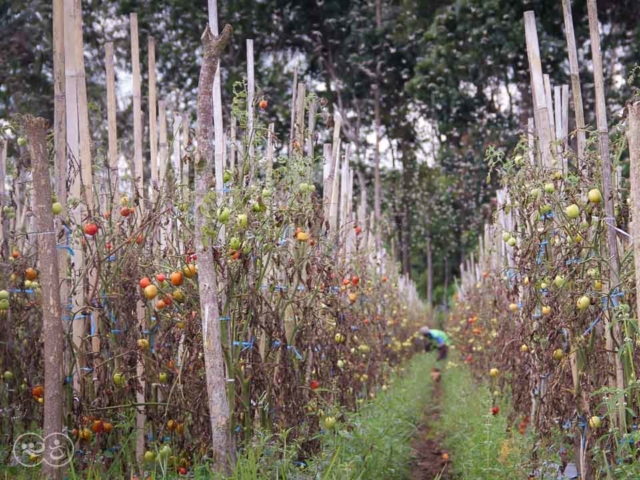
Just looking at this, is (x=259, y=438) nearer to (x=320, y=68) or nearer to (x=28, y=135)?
(x=28, y=135)

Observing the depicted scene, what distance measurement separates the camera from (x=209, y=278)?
281 cm

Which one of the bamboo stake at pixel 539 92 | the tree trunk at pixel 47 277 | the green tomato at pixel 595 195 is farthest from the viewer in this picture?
the bamboo stake at pixel 539 92

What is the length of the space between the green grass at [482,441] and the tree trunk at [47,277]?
237 cm

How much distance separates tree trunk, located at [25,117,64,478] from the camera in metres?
2.56

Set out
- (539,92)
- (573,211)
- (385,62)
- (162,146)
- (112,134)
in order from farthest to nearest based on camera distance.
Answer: (385,62) < (162,146) < (112,134) < (539,92) < (573,211)

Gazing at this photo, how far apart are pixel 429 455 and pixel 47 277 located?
154 inches

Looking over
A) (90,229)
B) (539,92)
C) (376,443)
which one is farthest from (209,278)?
(376,443)

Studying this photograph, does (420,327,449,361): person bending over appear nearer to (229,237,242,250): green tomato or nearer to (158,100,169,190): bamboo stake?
(158,100,169,190): bamboo stake

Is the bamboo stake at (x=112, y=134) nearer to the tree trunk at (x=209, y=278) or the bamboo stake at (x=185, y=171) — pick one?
the bamboo stake at (x=185, y=171)

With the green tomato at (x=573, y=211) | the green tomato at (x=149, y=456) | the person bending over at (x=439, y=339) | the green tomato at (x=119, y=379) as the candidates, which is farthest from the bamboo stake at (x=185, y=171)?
the person bending over at (x=439, y=339)

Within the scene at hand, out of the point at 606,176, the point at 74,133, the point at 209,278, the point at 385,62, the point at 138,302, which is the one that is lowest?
the point at 138,302

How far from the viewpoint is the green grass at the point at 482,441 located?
4.04 metres

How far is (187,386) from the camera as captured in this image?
319 cm

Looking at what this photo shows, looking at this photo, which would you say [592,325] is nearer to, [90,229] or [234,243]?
[234,243]
